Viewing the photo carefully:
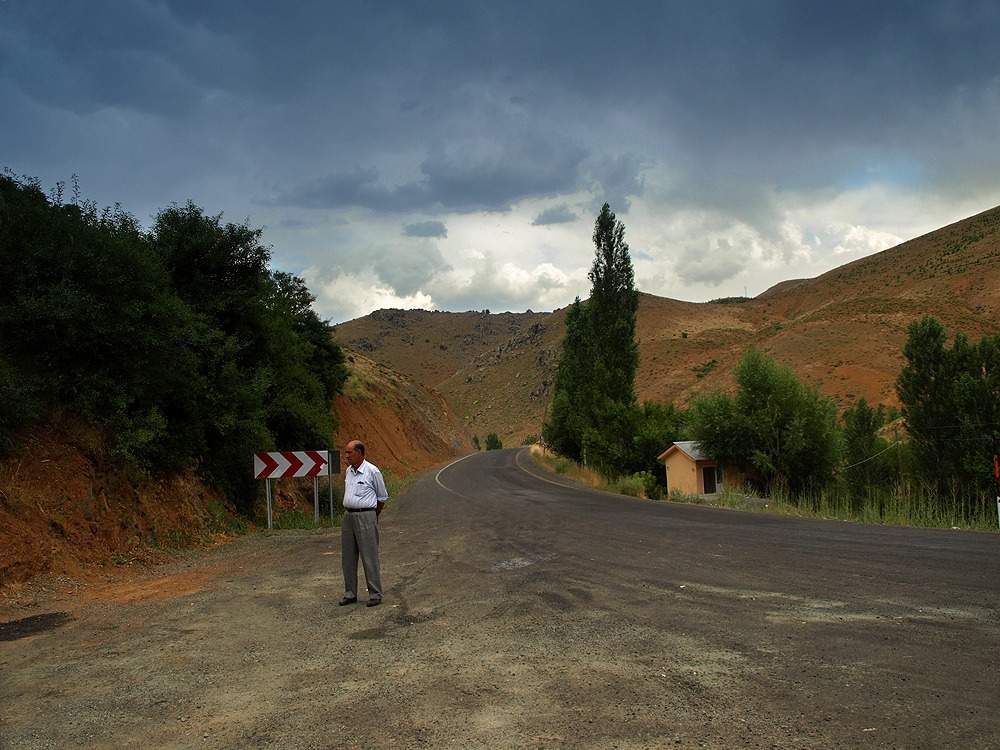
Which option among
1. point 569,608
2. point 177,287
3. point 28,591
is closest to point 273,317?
point 177,287

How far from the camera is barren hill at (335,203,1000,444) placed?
6588cm

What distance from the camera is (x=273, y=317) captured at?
58.9ft

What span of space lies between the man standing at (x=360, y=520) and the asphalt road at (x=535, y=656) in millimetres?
359

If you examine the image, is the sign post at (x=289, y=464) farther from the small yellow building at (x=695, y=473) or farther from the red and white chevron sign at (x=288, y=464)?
the small yellow building at (x=695, y=473)

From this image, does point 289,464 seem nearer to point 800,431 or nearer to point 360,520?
point 360,520

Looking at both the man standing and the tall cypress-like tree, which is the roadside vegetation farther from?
the man standing

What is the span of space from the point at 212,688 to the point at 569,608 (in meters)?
3.45

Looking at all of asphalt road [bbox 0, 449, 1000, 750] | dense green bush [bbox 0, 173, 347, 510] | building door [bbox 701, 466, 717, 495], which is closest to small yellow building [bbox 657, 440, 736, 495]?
building door [bbox 701, 466, 717, 495]

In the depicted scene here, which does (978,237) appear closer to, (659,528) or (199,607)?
(659,528)

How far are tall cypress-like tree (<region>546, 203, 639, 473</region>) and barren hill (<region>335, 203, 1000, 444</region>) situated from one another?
2196 centimetres

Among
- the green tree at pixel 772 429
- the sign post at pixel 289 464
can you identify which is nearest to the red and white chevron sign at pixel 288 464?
the sign post at pixel 289 464

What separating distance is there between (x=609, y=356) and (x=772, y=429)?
8645mm

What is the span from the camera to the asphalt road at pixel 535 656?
3723 millimetres

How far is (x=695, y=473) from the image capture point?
27.5 m
